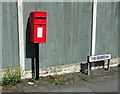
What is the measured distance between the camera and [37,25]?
5285mm


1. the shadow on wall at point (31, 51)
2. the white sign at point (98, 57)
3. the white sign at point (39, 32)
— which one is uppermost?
the white sign at point (39, 32)

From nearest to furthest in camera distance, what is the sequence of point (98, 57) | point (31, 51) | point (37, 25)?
point (37, 25), point (31, 51), point (98, 57)

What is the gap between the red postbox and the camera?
523 cm

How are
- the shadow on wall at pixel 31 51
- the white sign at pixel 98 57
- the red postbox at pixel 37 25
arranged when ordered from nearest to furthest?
the red postbox at pixel 37 25, the shadow on wall at pixel 31 51, the white sign at pixel 98 57

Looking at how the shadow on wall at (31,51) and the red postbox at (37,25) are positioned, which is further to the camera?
the shadow on wall at (31,51)

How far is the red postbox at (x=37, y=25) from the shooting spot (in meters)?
5.23

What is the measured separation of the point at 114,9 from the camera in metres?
7.33

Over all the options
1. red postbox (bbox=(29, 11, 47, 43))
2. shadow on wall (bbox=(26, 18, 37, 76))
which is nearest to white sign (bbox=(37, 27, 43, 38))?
red postbox (bbox=(29, 11, 47, 43))

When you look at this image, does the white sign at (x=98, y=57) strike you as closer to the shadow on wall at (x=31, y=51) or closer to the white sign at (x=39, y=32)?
the shadow on wall at (x=31, y=51)

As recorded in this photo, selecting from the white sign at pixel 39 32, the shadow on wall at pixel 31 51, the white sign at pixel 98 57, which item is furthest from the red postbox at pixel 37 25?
the white sign at pixel 98 57

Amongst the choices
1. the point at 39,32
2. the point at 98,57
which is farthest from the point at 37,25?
the point at 98,57

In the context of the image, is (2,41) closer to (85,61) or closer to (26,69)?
(26,69)

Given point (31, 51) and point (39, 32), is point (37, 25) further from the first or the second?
point (31, 51)

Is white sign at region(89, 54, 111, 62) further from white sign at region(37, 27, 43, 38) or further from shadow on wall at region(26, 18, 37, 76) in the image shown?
white sign at region(37, 27, 43, 38)
